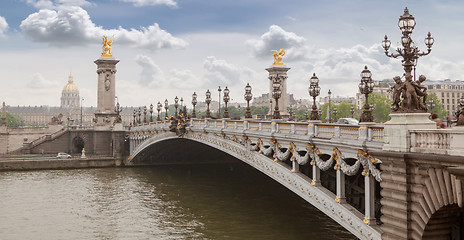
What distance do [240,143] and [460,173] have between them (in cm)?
1910

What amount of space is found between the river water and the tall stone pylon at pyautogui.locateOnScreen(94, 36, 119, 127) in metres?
25.2

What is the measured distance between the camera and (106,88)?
76812 millimetres

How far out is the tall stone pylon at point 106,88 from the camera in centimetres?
7600

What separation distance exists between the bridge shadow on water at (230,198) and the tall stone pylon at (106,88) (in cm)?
1722

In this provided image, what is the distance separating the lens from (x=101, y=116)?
248 ft

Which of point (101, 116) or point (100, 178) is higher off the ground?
point (101, 116)

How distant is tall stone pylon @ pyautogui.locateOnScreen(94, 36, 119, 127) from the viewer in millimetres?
76000

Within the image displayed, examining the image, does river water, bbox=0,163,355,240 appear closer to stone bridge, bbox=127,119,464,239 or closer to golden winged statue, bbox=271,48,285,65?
stone bridge, bbox=127,119,464,239

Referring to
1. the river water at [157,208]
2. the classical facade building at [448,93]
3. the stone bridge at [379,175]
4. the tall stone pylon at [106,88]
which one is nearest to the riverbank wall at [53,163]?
the river water at [157,208]

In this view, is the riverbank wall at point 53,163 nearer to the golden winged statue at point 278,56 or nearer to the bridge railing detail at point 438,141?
the golden winged statue at point 278,56

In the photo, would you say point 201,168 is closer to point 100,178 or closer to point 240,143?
point 100,178

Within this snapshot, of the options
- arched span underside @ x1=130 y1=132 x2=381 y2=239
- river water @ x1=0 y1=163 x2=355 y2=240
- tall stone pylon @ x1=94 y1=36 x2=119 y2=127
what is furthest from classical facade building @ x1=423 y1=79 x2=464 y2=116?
arched span underside @ x1=130 y1=132 x2=381 y2=239

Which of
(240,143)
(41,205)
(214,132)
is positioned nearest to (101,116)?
(41,205)

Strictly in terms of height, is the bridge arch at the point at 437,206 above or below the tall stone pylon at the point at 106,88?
below
